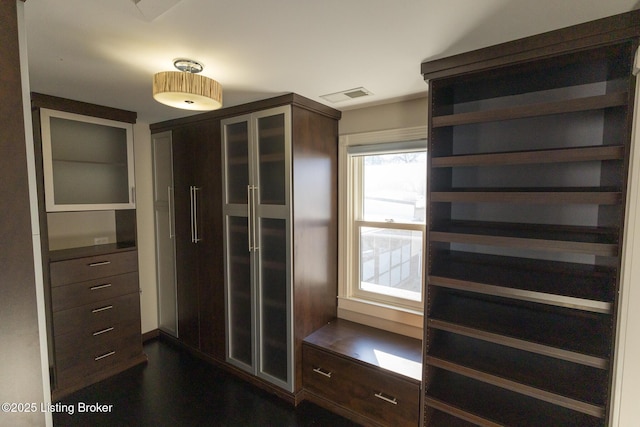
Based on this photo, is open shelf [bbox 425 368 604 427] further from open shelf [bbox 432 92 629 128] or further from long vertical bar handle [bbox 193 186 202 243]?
long vertical bar handle [bbox 193 186 202 243]

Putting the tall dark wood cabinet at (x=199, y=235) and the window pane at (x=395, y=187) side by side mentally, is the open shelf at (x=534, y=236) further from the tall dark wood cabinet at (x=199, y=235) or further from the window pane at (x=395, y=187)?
the tall dark wood cabinet at (x=199, y=235)

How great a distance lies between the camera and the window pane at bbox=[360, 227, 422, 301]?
8.12 feet

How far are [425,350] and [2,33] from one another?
7.46 ft

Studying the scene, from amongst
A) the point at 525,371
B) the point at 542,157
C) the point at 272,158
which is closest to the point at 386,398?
the point at 525,371

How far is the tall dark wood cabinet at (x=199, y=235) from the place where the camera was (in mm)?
2721

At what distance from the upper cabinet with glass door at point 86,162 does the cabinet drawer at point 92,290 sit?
0.63 meters

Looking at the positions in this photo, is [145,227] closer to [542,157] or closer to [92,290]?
[92,290]

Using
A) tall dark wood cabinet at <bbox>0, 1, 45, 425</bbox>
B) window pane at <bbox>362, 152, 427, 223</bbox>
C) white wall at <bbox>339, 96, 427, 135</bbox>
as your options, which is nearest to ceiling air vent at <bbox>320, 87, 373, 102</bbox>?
white wall at <bbox>339, 96, 427, 135</bbox>

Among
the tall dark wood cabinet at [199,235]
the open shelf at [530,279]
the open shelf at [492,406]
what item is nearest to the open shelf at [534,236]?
the open shelf at [530,279]

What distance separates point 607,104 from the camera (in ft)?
4.26

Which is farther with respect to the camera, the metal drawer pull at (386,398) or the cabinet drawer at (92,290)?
the cabinet drawer at (92,290)

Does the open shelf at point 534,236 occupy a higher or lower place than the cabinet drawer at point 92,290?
higher

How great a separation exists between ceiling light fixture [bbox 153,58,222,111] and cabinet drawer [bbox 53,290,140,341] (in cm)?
200

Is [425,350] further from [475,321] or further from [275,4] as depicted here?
[275,4]
